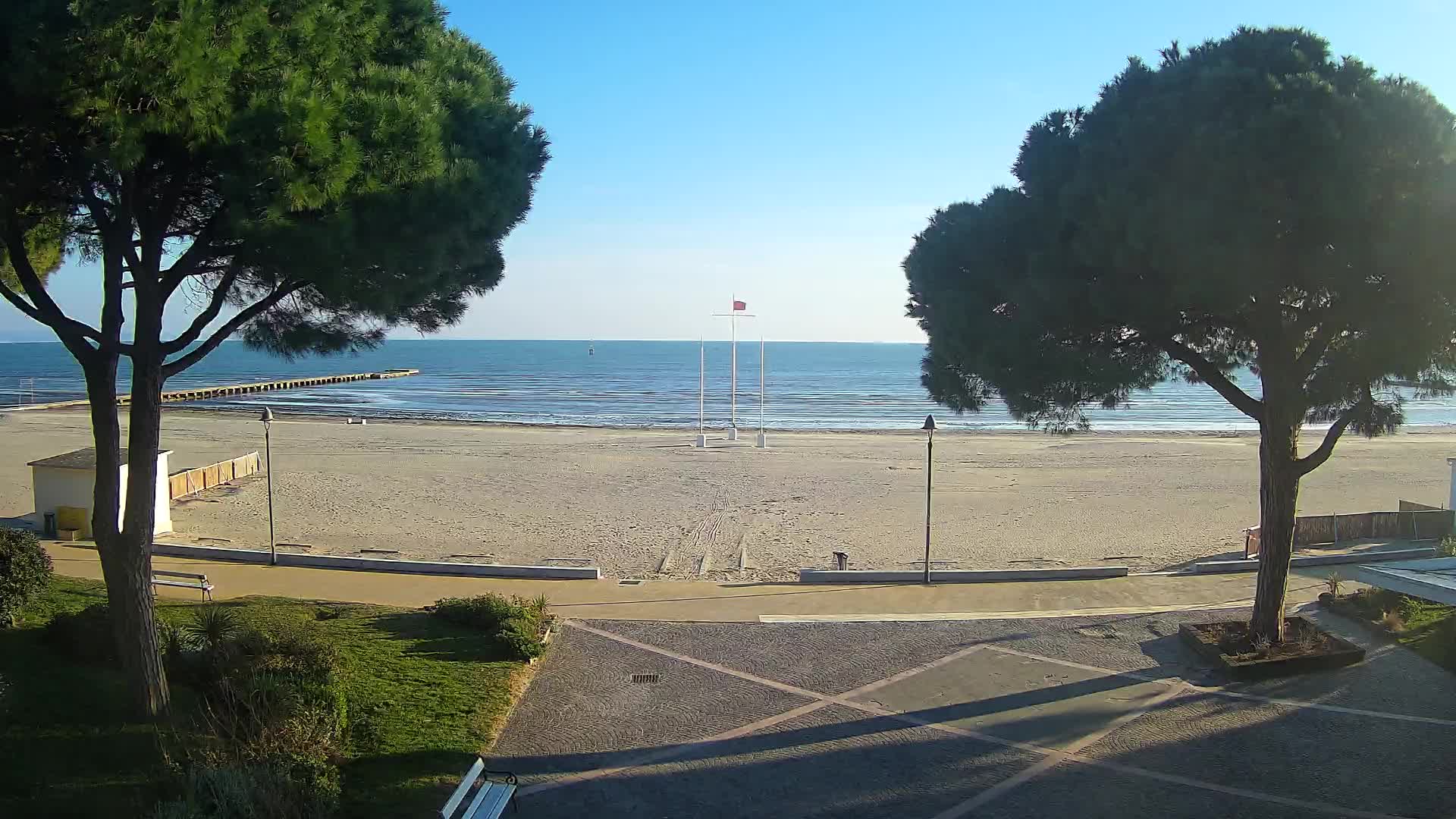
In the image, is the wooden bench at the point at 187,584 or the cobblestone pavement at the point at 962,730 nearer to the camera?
the cobblestone pavement at the point at 962,730

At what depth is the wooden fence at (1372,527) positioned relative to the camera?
18.7m

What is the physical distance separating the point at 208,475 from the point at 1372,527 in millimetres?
28731

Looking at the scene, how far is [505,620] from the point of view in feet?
36.7

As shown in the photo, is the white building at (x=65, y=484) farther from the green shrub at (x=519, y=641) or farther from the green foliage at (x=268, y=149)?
the green foliage at (x=268, y=149)

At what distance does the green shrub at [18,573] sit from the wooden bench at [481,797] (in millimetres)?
5317

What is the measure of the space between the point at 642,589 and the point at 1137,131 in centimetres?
930

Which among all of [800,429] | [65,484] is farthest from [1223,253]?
[800,429]

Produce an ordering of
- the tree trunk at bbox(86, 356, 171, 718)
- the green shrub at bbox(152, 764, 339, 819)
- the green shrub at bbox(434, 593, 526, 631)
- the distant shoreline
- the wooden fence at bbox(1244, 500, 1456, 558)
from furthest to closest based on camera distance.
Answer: the distant shoreline, the wooden fence at bbox(1244, 500, 1456, 558), the green shrub at bbox(434, 593, 526, 631), the tree trunk at bbox(86, 356, 171, 718), the green shrub at bbox(152, 764, 339, 819)

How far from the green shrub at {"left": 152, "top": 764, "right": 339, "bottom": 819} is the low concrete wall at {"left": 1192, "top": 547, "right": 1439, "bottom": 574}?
14.4 m

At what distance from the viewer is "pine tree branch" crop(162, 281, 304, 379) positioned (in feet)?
25.1

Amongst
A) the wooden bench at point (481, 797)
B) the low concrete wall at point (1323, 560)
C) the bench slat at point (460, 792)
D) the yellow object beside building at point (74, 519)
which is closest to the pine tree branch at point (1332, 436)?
the low concrete wall at point (1323, 560)

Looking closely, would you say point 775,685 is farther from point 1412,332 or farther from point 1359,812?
point 1412,332

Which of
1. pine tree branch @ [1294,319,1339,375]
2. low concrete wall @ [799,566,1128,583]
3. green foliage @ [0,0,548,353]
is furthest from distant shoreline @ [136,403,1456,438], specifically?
green foliage @ [0,0,548,353]

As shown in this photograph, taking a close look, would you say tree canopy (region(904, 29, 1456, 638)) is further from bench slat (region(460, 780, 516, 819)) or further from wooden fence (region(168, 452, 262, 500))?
wooden fence (region(168, 452, 262, 500))
